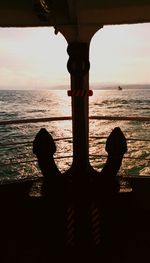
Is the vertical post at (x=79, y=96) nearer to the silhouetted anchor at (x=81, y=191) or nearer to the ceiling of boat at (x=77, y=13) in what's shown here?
the ceiling of boat at (x=77, y=13)

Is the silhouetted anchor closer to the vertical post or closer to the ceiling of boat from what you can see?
the vertical post

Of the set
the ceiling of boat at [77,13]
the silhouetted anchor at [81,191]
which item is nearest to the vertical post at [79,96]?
the ceiling of boat at [77,13]

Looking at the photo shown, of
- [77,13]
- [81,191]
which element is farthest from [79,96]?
[81,191]

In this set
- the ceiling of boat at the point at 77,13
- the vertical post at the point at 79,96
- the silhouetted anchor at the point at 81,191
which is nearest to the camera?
the silhouetted anchor at the point at 81,191

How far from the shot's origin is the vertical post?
4.12 metres

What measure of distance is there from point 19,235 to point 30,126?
49.1 metres

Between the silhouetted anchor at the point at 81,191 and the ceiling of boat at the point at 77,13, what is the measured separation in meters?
1.63

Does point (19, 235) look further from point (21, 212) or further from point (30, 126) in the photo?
point (30, 126)

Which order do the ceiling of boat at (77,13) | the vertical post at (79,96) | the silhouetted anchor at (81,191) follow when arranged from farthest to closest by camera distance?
1. the vertical post at (79,96)
2. the ceiling of boat at (77,13)
3. the silhouetted anchor at (81,191)

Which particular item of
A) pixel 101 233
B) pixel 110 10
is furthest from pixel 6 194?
pixel 110 10

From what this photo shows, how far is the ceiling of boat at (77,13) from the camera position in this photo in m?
3.88

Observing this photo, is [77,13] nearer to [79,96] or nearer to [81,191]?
[79,96]

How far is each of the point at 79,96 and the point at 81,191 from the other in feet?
5.17

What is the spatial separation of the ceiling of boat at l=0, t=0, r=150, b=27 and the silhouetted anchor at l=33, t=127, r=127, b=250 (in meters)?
1.63
